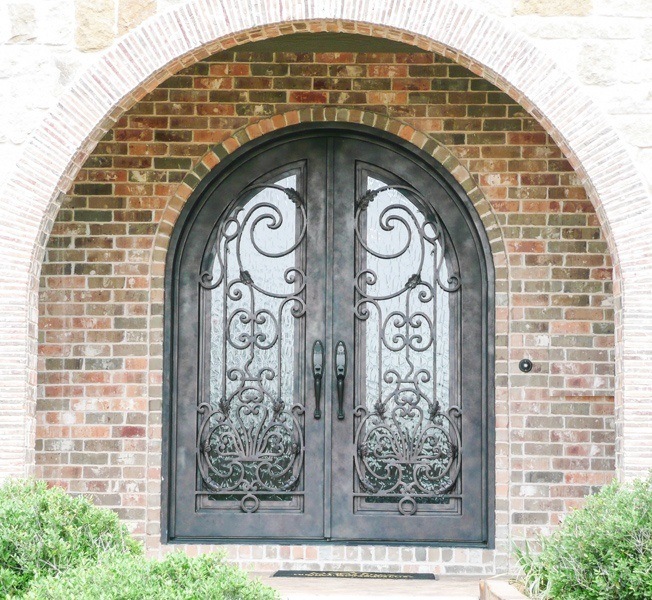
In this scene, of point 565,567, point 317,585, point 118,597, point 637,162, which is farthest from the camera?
point 317,585

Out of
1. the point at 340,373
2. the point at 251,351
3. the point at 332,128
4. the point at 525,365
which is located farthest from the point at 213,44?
the point at 525,365

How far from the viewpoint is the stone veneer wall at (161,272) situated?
629cm

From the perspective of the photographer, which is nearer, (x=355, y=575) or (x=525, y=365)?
(x=355, y=575)

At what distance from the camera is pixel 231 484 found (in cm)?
645

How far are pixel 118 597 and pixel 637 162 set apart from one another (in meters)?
3.18

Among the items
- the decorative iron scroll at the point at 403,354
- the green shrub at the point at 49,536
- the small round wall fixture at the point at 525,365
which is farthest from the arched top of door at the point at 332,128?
the green shrub at the point at 49,536

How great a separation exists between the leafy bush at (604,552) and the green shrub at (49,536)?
1755 mm

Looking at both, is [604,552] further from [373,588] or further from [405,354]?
[405,354]

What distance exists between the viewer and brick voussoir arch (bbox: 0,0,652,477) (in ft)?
16.3

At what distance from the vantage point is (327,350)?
644 centimetres

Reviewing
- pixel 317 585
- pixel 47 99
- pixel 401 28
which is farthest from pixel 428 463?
pixel 47 99

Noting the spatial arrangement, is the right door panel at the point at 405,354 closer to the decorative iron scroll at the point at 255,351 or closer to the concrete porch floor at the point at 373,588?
the decorative iron scroll at the point at 255,351

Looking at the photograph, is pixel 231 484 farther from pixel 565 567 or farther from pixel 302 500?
pixel 565 567

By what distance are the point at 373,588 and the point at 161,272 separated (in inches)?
91.4
